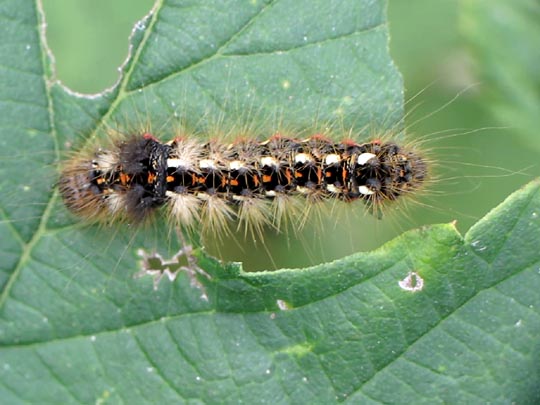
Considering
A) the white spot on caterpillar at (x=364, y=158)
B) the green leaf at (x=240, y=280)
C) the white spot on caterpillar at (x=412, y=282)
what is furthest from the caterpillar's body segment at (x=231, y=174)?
the white spot on caterpillar at (x=412, y=282)

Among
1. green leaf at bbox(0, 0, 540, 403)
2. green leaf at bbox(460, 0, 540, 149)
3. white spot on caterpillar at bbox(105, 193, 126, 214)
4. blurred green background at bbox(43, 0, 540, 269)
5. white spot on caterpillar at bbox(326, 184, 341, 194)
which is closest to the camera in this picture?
green leaf at bbox(0, 0, 540, 403)

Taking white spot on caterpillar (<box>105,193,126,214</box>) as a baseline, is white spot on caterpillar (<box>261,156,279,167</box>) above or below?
above

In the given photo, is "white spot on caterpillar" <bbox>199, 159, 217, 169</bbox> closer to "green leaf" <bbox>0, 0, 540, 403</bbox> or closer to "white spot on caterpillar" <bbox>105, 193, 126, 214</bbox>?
"green leaf" <bbox>0, 0, 540, 403</bbox>

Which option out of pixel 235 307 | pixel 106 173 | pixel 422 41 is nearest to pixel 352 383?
pixel 235 307

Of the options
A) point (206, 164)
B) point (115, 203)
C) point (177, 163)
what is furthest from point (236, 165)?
point (115, 203)

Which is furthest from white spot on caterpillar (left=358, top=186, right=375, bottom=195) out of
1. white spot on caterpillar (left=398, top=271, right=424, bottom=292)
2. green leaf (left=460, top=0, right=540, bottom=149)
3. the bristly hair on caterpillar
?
green leaf (left=460, top=0, right=540, bottom=149)

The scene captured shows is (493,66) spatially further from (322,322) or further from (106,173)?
(106,173)
